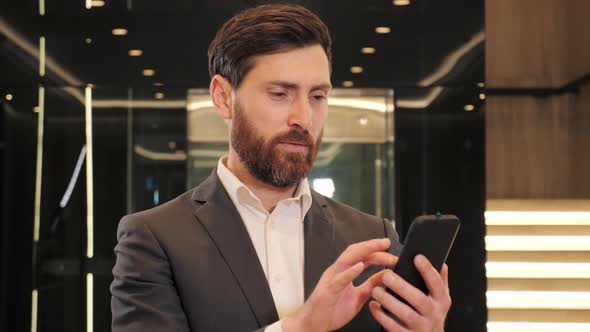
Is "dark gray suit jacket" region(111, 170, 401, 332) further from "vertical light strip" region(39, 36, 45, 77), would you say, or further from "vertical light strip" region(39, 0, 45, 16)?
"vertical light strip" region(39, 0, 45, 16)

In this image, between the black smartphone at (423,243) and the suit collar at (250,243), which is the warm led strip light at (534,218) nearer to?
the suit collar at (250,243)

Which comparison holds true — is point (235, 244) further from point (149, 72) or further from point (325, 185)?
point (149, 72)

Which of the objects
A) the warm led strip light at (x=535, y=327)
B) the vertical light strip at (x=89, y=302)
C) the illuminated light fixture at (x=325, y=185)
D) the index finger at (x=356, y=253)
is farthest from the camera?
the warm led strip light at (x=535, y=327)

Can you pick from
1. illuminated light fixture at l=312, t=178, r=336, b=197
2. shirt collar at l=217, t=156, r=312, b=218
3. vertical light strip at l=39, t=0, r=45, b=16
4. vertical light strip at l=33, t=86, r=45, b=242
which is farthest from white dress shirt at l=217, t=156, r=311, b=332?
vertical light strip at l=39, t=0, r=45, b=16

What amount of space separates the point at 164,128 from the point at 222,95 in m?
2.71

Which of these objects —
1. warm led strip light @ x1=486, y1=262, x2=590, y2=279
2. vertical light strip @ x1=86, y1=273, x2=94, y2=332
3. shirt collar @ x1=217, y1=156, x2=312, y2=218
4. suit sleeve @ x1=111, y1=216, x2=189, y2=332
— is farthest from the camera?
warm led strip light @ x1=486, y1=262, x2=590, y2=279

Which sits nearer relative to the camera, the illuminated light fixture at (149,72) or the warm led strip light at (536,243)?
the illuminated light fixture at (149,72)

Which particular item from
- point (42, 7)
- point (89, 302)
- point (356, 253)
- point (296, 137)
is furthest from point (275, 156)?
point (42, 7)

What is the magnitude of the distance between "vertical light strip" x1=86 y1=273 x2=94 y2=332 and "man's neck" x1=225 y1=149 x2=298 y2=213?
2.80 meters

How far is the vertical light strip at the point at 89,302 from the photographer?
3.93m

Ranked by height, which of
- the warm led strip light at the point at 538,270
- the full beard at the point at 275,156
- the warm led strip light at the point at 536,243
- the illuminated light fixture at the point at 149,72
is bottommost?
the warm led strip light at the point at 538,270

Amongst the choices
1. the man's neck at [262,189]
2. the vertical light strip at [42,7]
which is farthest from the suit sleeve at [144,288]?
the vertical light strip at [42,7]

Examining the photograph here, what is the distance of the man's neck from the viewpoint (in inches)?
54.8

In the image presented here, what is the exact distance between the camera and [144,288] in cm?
128
